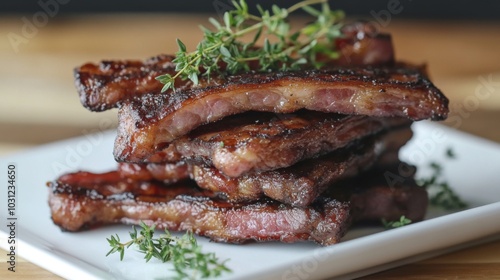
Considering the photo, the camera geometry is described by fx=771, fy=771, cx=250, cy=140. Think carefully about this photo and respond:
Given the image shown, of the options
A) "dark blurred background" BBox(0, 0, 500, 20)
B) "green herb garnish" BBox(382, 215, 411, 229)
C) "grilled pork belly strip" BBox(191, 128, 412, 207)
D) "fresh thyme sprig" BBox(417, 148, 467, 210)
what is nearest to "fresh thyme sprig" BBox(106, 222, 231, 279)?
"grilled pork belly strip" BBox(191, 128, 412, 207)

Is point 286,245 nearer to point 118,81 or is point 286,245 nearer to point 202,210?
point 202,210

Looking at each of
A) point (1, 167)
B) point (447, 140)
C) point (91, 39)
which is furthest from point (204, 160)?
point (91, 39)

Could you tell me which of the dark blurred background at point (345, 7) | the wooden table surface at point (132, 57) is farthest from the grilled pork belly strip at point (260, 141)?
the dark blurred background at point (345, 7)

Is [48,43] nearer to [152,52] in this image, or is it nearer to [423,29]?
[152,52]

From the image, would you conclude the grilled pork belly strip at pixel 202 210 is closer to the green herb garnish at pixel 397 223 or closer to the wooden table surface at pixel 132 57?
the green herb garnish at pixel 397 223

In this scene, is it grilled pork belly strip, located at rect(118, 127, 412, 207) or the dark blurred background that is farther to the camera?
the dark blurred background

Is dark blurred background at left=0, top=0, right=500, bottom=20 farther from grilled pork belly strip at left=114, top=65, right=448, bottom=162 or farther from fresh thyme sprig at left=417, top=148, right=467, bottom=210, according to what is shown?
grilled pork belly strip at left=114, top=65, right=448, bottom=162
